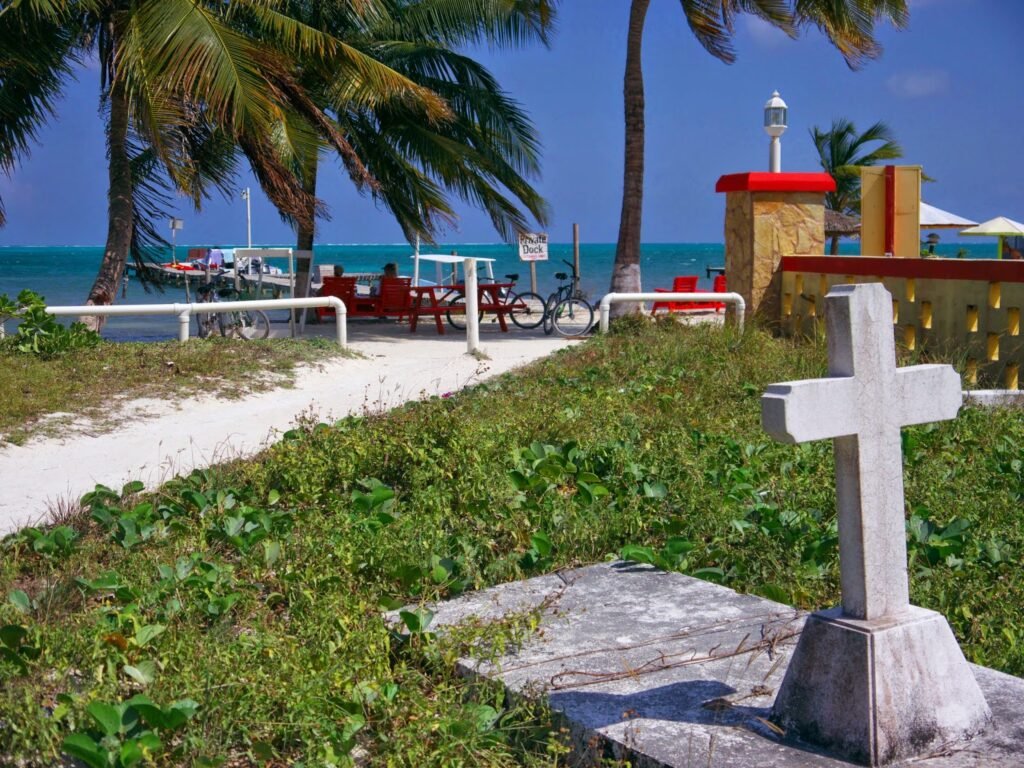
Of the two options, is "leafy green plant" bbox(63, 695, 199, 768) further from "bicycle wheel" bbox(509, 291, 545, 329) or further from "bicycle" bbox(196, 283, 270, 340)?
"bicycle wheel" bbox(509, 291, 545, 329)

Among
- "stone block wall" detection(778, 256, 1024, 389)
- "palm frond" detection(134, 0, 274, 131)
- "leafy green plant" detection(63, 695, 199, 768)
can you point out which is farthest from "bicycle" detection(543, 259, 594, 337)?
"leafy green plant" detection(63, 695, 199, 768)

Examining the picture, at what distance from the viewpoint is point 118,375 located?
10.1 metres

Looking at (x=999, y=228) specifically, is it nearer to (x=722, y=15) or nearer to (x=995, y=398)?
(x=722, y=15)

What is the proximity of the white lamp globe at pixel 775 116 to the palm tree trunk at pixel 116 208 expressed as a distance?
8160mm

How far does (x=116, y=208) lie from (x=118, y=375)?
537 centimetres

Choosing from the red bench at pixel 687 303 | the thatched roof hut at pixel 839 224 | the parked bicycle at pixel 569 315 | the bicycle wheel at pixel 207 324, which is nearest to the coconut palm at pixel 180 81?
the bicycle wheel at pixel 207 324

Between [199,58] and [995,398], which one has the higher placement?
[199,58]

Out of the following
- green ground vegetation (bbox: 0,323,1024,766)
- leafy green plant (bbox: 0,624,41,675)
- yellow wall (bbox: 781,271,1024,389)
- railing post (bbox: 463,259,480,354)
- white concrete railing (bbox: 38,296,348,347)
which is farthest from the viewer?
railing post (bbox: 463,259,480,354)

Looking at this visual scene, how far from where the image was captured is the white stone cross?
286 cm

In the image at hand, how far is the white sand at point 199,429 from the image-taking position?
713 cm

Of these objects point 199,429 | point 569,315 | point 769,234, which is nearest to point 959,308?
point 769,234

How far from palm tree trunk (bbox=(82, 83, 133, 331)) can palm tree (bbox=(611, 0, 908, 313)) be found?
22.2 feet

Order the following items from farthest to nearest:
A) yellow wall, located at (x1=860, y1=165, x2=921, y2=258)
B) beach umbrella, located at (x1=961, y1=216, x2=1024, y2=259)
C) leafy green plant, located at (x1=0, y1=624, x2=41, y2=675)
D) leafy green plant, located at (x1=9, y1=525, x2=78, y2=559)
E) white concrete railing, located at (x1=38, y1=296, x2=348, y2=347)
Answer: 1. beach umbrella, located at (x1=961, y1=216, x2=1024, y2=259)
2. yellow wall, located at (x1=860, y1=165, x2=921, y2=258)
3. white concrete railing, located at (x1=38, y1=296, x2=348, y2=347)
4. leafy green plant, located at (x1=9, y1=525, x2=78, y2=559)
5. leafy green plant, located at (x1=0, y1=624, x2=41, y2=675)

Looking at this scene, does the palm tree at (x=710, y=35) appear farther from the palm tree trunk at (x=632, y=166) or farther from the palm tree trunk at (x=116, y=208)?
the palm tree trunk at (x=116, y=208)
